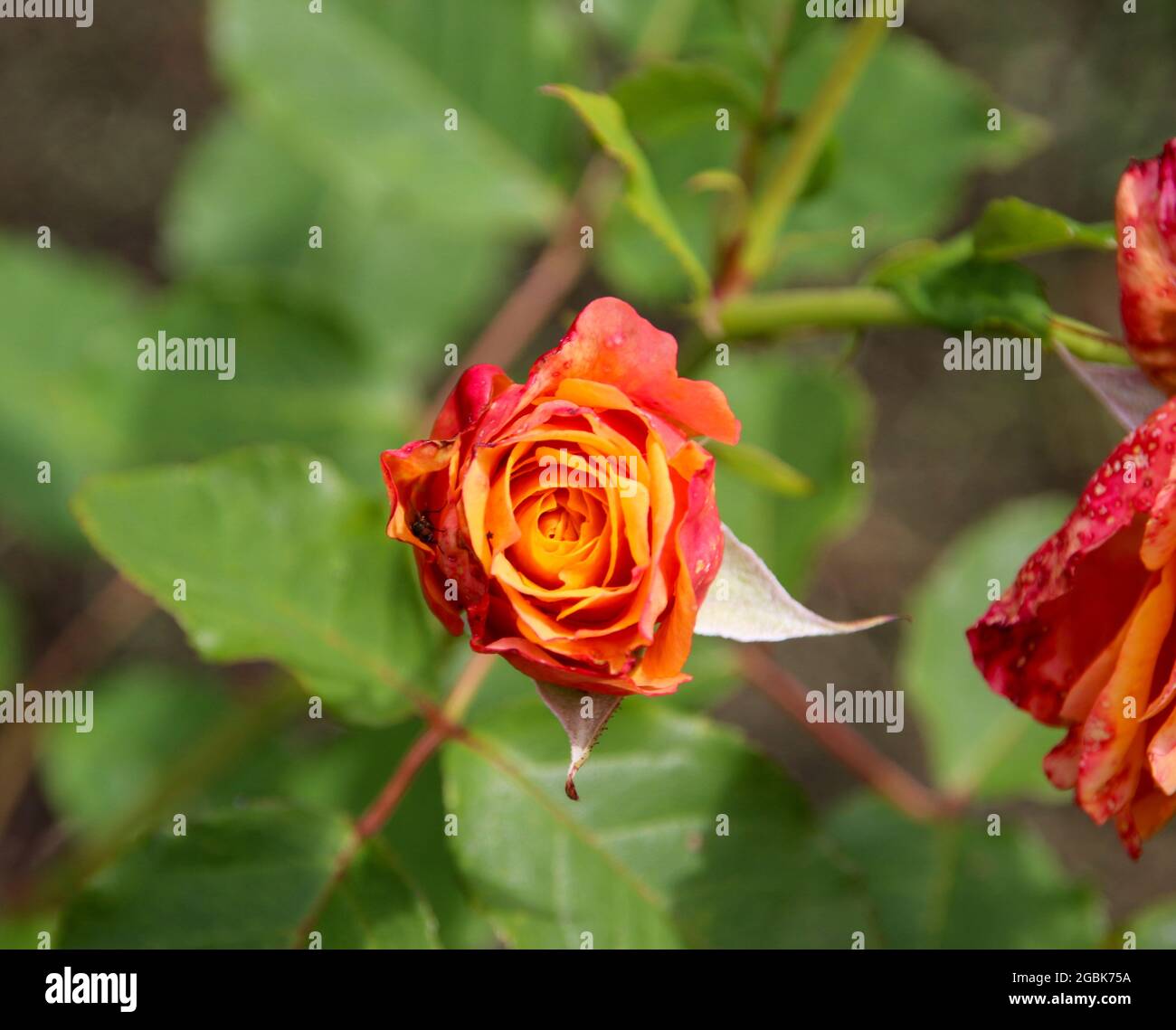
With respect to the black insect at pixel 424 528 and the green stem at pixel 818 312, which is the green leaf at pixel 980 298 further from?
the black insect at pixel 424 528

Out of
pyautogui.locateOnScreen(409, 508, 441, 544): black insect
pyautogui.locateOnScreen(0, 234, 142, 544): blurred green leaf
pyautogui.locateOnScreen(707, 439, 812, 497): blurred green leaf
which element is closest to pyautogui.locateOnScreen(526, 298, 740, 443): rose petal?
pyautogui.locateOnScreen(409, 508, 441, 544): black insect

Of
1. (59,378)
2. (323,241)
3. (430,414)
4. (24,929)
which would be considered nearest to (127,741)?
(24,929)

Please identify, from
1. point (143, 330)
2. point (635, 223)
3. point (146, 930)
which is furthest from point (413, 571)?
point (143, 330)

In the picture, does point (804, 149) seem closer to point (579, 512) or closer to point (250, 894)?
point (579, 512)

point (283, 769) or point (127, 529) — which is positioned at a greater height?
point (127, 529)

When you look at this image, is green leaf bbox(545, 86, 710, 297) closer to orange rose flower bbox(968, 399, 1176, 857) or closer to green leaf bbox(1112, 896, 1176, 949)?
orange rose flower bbox(968, 399, 1176, 857)
